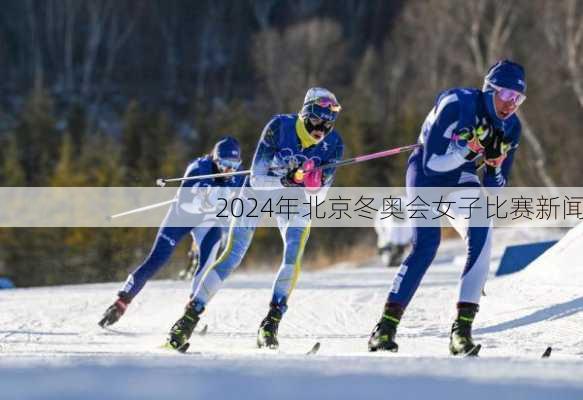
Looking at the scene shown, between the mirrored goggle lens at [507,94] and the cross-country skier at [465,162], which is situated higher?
the mirrored goggle lens at [507,94]

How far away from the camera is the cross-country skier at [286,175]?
6824mm

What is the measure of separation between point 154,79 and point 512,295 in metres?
49.8

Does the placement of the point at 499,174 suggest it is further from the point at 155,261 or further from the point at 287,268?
the point at 155,261

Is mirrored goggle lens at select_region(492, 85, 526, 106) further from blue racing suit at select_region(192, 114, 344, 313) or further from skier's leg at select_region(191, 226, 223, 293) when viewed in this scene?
skier's leg at select_region(191, 226, 223, 293)

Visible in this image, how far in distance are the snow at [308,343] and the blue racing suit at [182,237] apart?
40 cm

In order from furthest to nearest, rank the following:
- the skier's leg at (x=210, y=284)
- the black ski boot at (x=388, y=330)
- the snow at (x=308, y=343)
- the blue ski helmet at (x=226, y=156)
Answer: the blue ski helmet at (x=226, y=156) → the skier's leg at (x=210, y=284) → the black ski boot at (x=388, y=330) → the snow at (x=308, y=343)

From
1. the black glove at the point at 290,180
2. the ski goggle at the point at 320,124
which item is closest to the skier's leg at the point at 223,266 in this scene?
the black glove at the point at 290,180

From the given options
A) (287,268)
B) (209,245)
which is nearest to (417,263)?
(287,268)

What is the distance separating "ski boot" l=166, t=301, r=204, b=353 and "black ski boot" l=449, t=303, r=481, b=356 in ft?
5.24

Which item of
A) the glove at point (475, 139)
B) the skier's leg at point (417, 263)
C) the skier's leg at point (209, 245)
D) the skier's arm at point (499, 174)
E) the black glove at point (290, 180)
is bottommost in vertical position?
the skier's leg at point (417, 263)

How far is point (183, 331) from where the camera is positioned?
21.2ft

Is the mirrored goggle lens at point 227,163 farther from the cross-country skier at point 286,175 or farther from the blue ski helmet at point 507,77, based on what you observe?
the blue ski helmet at point 507,77

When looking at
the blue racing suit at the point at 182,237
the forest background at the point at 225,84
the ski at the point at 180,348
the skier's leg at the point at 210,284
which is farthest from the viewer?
the forest background at the point at 225,84

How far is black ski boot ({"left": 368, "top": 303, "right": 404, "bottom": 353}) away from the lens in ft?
20.2
